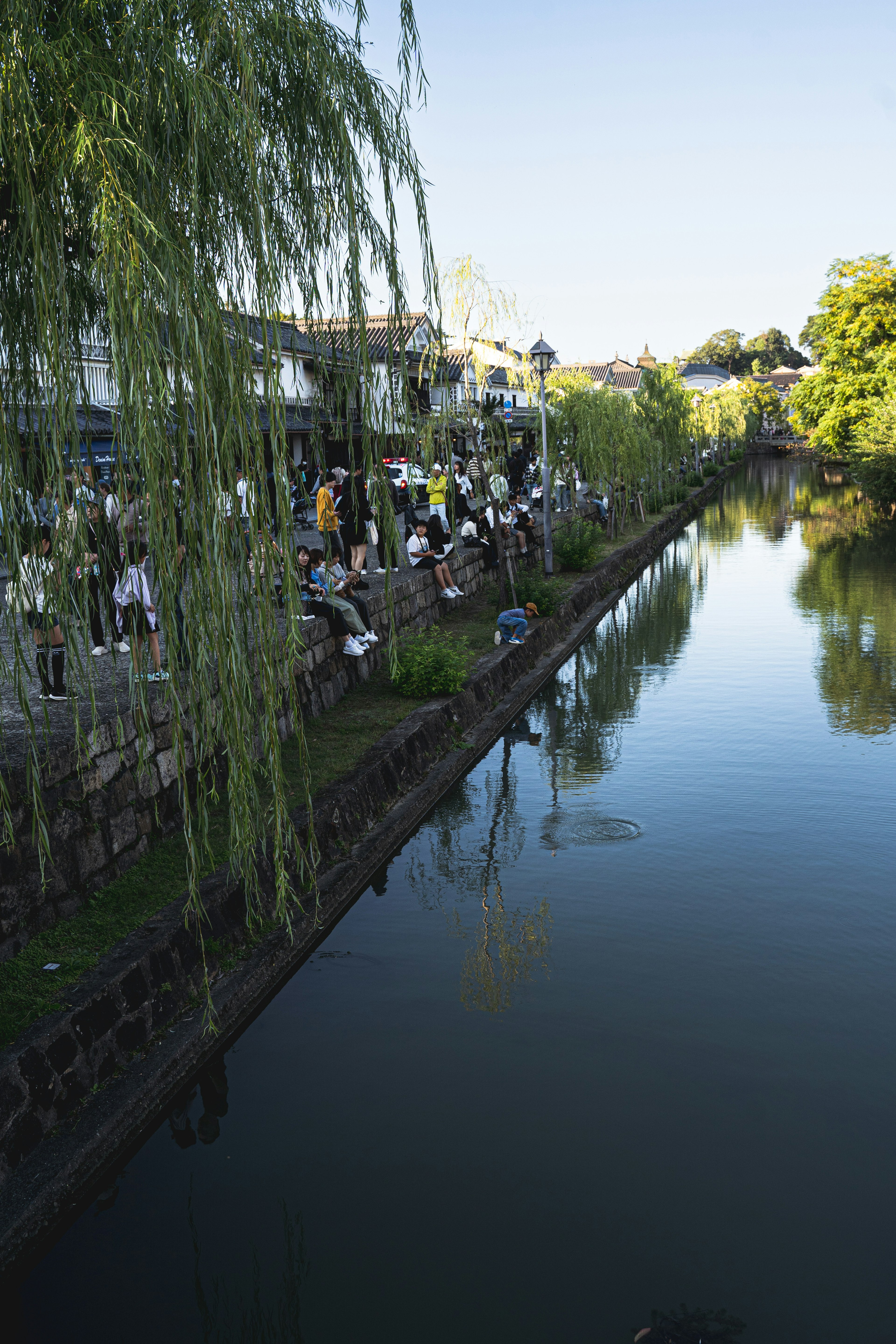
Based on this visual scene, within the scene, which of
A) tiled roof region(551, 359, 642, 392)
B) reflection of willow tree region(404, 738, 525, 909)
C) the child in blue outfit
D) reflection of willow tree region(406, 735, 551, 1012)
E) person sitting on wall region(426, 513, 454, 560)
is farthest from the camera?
tiled roof region(551, 359, 642, 392)

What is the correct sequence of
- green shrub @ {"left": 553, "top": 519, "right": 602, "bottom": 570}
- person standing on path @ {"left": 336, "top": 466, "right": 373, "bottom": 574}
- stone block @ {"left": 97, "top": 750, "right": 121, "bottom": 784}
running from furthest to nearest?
green shrub @ {"left": 553, "top": 519, "right": 602, "bottom": 570}
person standing on path @ {"left": 336, "top": 466, "right": 373, "bottom": 574}
stone block @ {"left": 97, "top": 750, "right": 121, "bottom": 784}

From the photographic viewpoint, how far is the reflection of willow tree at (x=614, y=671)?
11398mm

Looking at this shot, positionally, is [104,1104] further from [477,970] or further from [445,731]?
[445,731]

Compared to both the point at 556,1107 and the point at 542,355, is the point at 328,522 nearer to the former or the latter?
the point at 542,355

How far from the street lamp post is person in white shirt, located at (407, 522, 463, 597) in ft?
9.38

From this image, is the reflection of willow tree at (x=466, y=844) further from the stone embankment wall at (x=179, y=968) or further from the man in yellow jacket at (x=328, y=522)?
the man in yellow jacket at (x=328, y=522)

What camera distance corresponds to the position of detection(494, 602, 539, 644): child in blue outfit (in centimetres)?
1446

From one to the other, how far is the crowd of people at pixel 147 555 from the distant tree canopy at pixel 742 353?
12833 centimetres

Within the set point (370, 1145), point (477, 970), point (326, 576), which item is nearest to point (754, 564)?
point (326, 576)

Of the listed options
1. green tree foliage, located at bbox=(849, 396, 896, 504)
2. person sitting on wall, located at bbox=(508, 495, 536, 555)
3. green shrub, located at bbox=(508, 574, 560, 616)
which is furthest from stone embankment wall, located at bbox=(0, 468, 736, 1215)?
green tree foliage, located at bbox=(849, 396, 896, 504)

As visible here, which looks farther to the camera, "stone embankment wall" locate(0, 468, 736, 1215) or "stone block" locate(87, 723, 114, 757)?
"stone block" locate(87, 723, 114, 757)

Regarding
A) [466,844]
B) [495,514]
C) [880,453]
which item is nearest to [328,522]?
[495,514]

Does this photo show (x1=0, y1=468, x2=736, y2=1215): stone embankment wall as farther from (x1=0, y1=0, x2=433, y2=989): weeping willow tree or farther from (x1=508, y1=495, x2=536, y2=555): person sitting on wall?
(x1=508, y1=495, x2=536, y2=555): person sitting on wall

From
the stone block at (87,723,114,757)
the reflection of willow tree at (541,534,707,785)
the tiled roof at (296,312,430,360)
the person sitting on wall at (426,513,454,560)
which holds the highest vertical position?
the tiled roof at (296,312,430,360)
